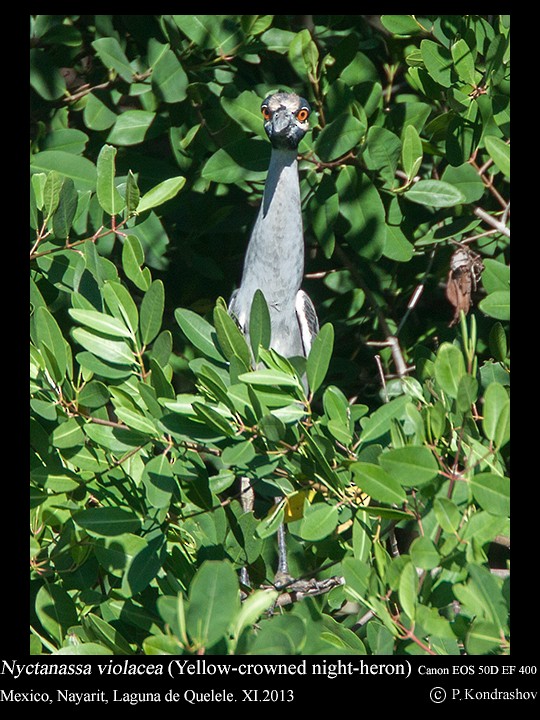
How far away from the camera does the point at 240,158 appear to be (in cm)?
224

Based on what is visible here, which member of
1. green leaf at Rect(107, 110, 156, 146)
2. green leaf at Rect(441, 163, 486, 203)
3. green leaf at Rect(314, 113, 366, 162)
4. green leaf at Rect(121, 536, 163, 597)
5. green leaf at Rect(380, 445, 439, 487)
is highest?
green leaf at Rect(107, 110, 156, 146)

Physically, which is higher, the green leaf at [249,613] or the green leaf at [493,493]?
the green leaf at [493,493]

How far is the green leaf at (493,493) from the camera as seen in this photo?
4.06 feet

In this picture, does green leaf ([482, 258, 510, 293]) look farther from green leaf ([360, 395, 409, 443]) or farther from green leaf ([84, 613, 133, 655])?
green leaf ([84, 613, 133, 655])

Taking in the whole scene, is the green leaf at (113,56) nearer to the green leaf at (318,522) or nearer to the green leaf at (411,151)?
the green leaf at (411,151)

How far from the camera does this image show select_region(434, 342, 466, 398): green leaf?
51.8 inches

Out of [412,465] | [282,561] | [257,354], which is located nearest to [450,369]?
[412,465]

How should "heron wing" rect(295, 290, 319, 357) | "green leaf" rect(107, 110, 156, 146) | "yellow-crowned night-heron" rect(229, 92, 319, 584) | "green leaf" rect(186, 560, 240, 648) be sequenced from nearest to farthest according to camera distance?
"green leaf" rect(186, 560, 240, 648), "yellow-crowned night-heron" rect(229, 92, 319, 584), "green leaf" rect(107, 110, 156, 146), "heron wing" rect(295, 290, 319, 357)

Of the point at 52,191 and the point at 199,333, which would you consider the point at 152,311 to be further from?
the point at 52,191

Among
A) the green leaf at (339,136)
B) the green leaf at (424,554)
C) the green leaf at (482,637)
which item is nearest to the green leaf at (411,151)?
the green leaf at (339,136)

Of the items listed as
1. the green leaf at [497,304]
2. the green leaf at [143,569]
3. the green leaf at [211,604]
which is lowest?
the green leaf at [143,569]

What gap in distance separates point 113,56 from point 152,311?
3.43 ft

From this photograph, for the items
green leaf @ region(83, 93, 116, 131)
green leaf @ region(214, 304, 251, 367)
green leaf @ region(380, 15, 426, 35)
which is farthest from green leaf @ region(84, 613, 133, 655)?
green leaf @ region(380, 15, 426, 35)

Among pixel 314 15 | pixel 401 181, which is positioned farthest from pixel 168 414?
pixel 314 15
